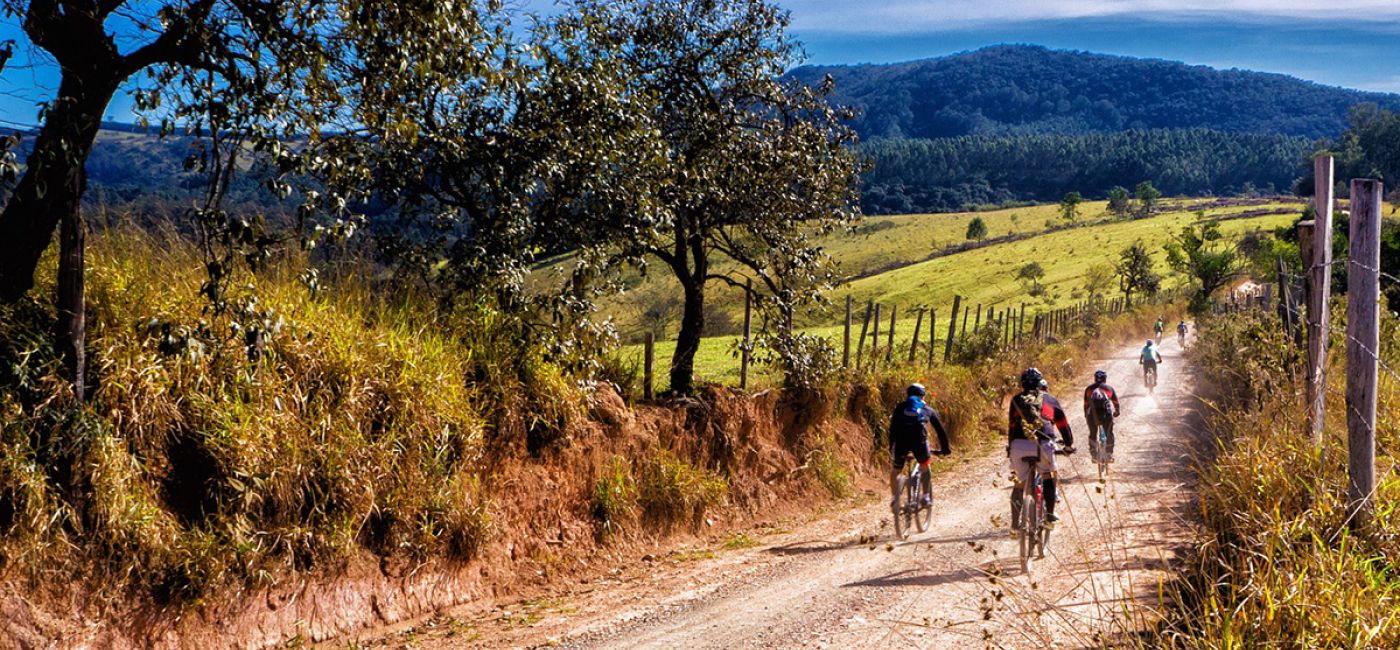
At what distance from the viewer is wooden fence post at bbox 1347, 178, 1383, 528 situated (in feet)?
19.1

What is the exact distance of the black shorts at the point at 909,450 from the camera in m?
11.7

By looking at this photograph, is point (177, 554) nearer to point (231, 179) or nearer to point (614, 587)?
point (231, 179)

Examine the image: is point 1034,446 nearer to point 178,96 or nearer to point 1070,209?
point 178,96

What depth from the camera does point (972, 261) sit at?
101 m

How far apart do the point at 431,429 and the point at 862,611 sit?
455cm

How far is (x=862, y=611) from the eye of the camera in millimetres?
8789

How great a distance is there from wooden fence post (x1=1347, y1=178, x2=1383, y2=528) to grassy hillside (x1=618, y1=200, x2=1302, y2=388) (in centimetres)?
2992

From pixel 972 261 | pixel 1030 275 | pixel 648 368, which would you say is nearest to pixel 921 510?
pixel 648 368

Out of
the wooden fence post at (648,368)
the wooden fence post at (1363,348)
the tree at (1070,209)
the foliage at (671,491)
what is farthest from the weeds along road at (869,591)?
Result: the tree at (1070,209)

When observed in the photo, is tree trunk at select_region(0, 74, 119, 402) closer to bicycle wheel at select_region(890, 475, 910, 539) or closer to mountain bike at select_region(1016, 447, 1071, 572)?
bicycle wheel at select_region(890, 475, 910, 539)

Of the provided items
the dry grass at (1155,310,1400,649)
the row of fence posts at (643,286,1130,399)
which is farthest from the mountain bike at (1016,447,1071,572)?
the row of fence posts at (643,286,1130,399)

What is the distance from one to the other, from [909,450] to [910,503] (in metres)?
0.76

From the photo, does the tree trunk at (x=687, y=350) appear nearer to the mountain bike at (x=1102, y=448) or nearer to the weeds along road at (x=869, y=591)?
the weeds along road at (x=869, y=591)

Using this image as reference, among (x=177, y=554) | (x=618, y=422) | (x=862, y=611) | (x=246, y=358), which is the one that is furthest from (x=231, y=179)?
(x=862, y=611)
